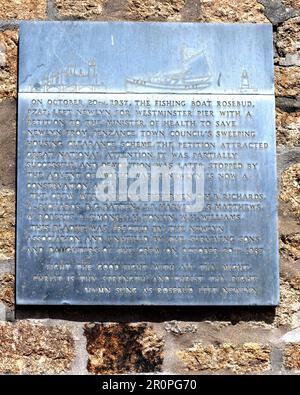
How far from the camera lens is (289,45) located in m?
3.24

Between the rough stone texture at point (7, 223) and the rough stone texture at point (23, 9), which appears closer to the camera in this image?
the rough stone texture at point (7, 223)

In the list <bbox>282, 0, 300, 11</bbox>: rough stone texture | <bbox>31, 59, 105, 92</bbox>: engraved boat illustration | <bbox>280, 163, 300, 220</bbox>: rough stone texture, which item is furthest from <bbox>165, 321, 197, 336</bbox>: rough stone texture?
<bbox>282, 0, 300, 11</bbox>: rough stone texture

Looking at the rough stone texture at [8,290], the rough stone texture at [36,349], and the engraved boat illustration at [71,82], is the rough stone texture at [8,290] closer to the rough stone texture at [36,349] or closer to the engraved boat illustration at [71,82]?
the rough stone texture at [36,349]

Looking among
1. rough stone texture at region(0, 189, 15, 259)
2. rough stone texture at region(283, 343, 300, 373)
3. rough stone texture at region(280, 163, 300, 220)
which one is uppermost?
rough stone texture at region(280, 163, 300, 220)

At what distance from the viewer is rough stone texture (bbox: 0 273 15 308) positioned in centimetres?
312

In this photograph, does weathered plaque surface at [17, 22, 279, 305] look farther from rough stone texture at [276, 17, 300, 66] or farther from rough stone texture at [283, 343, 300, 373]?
rough stone texture at [283, 343, 300, 373]

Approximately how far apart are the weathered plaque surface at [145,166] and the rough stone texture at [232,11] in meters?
0.07

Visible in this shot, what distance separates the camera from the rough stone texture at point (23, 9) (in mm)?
3236

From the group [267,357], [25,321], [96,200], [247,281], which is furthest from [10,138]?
[267,357]

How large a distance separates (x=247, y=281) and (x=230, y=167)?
1.29 feet

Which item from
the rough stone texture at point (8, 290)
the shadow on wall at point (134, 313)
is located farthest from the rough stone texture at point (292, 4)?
the rough stone texture at point (8, 290)

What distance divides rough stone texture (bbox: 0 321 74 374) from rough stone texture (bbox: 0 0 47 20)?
43.0 inches

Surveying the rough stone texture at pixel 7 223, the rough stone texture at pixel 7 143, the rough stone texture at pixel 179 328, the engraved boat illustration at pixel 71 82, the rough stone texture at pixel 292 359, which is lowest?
the rough stone texture at pixel 292 359

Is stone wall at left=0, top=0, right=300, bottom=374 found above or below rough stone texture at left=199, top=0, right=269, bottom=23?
below
